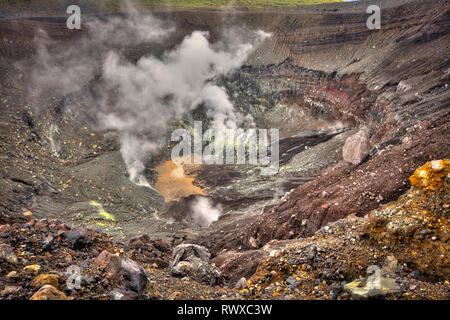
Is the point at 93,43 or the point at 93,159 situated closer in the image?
the point at 93,159

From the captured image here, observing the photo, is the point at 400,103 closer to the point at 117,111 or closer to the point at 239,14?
the point at 117,111

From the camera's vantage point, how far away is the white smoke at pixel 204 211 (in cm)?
2031

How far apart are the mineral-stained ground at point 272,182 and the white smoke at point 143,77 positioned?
1.10m

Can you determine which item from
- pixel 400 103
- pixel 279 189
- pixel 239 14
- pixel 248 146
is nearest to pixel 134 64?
pixel 248 146

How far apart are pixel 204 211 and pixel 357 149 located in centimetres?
1145

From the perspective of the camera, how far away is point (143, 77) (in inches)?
1218

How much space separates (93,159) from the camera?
78.8 feet

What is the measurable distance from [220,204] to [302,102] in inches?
719

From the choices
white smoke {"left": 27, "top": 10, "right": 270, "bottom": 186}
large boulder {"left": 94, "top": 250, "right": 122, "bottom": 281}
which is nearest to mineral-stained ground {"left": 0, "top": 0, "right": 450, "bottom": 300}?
large boulder {"left": 94, "top": 250, "right": 122, "bottom": 281}

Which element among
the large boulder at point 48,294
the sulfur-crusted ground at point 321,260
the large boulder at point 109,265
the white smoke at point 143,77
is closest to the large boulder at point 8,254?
the sulfur-crusted ground at point 321,260

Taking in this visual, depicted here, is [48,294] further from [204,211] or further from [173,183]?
[173,183]

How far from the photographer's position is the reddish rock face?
13836mm

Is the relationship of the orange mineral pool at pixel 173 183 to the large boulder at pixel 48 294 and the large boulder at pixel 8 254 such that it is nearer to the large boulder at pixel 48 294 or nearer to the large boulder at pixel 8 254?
the large boulder at pixel 8 254

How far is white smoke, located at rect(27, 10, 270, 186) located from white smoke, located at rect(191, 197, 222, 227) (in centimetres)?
545
